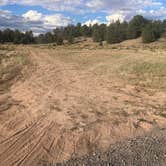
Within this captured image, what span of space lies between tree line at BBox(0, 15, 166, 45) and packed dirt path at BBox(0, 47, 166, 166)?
228ft

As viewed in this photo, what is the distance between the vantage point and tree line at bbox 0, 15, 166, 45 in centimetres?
8700

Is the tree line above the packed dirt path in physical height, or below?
below

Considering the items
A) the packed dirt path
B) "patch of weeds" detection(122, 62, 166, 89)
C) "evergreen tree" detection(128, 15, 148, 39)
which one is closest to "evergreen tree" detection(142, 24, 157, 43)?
"evergreen tree" detection(128, 15, 148, 39)

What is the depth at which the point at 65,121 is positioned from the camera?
9.38 metres

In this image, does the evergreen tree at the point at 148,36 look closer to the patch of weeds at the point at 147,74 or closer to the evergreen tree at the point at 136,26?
the evergreen tree at the point at 136,26

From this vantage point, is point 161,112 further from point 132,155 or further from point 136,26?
point 136,26

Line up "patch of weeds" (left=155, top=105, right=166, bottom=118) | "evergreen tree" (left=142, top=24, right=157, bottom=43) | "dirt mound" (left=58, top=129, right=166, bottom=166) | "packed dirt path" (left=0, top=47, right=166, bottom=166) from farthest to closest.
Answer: "evergreen tree" (left=142, top=24, right=157, bottom=43) → "patch of weeds" (left=155, top=105, right=166, bottom=118) → "packed dirt path" (left=0, top=47, right=166, bottom=166) → "dirt mound" (left=58, top=129, right=166, bottom=166)

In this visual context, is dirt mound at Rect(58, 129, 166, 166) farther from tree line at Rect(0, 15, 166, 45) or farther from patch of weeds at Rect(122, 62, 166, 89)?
tree line at Rect(0, 15, 166, 45)

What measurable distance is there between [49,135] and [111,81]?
8.60m

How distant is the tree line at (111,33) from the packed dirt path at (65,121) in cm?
6953

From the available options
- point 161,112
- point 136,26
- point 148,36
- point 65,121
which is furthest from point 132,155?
point 136,26

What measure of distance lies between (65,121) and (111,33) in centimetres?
8144

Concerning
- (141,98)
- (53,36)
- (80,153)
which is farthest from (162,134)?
(53,36)

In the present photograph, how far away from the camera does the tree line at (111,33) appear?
285 feet
